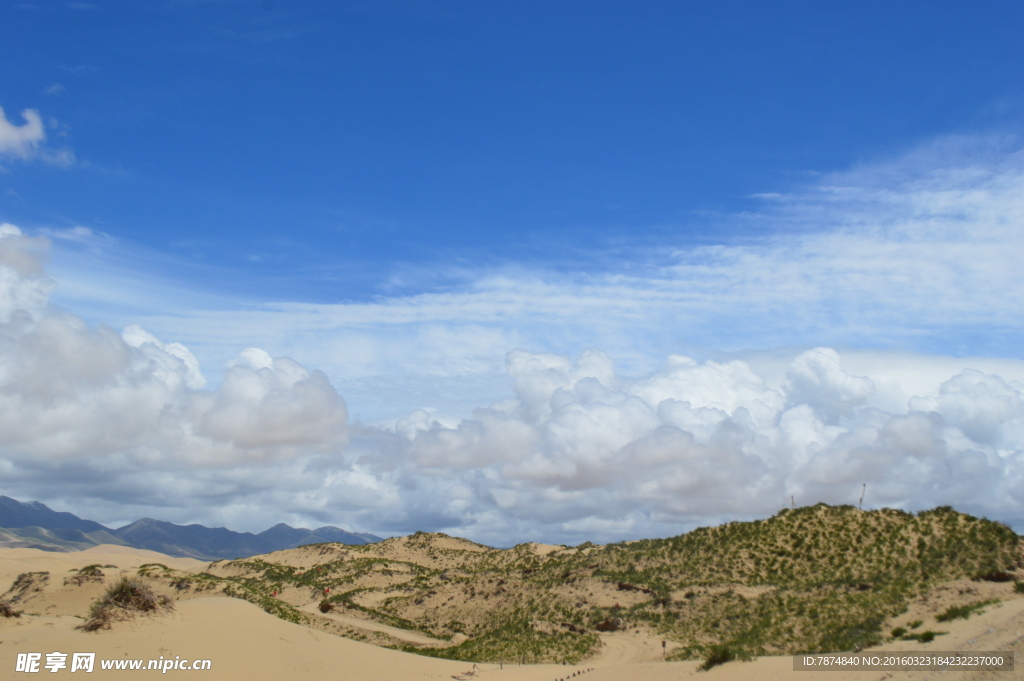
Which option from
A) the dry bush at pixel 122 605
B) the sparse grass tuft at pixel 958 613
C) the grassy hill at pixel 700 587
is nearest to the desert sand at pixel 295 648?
the dry bush at pixel 122 605

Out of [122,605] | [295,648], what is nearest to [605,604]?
[295,648]

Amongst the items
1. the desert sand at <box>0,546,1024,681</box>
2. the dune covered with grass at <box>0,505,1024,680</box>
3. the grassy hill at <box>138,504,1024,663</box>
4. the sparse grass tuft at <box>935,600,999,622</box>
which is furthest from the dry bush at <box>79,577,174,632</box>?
the sparse grass tuft at <box>935,600,999,622</box>

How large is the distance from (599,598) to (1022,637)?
34.8m

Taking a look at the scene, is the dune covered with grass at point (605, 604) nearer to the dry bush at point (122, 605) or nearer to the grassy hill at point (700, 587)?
the dry bush at point (122, 605)

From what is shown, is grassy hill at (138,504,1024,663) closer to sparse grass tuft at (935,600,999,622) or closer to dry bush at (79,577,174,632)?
sparse grass tuft at (935,600,999,622)

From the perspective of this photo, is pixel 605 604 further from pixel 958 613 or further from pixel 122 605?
pixel 122 605

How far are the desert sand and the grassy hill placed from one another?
4993 mm

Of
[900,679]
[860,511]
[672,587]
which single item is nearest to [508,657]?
[672,587]

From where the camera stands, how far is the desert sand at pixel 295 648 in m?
20.2

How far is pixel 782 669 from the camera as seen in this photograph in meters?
23.1

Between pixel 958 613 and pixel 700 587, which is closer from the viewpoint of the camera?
pixel 958 613

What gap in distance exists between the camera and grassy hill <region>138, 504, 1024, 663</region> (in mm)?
37469

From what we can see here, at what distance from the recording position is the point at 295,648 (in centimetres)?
2609

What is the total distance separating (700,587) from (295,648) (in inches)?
1305
